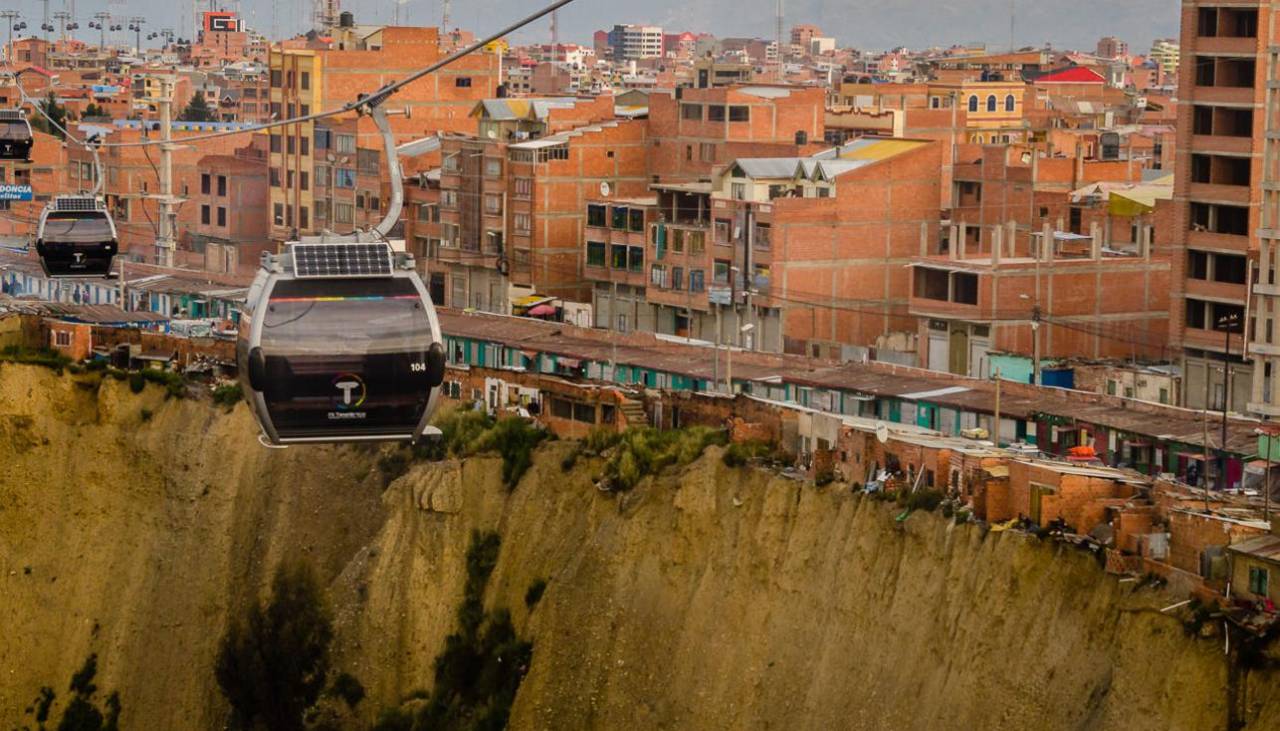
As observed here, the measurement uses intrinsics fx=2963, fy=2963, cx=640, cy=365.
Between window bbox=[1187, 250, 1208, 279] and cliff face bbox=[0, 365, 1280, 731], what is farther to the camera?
window bbox=[1187, 250, 1208, 279]

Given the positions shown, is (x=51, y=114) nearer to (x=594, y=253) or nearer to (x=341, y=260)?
(x=594, y=253)

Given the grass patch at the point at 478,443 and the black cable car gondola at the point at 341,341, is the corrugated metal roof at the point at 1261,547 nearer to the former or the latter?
the black cable car gondola at the point at 341,341

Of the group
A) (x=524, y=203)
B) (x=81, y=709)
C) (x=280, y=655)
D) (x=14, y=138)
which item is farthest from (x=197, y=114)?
(x=280, y=655)

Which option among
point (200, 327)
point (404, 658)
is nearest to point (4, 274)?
point (200, 327)

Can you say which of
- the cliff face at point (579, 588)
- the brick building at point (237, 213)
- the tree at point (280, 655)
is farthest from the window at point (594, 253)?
the brick building at point (237, 213)

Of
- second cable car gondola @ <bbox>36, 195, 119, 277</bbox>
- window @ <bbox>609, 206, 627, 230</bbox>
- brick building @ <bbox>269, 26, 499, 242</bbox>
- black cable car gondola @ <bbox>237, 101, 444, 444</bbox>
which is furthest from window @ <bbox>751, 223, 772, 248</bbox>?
black cable car gondola @ <bbox>237, 101, 444, 444</bbox>

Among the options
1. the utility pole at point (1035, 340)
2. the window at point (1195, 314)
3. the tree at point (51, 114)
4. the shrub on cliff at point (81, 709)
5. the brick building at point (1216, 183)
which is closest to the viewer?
the shrub on cliff at point (81, 709)

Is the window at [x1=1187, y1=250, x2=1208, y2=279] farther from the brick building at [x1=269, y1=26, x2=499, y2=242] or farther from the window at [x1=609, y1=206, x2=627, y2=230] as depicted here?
the brick building at [x1=269, y1=26, x2=499, y2=242]
